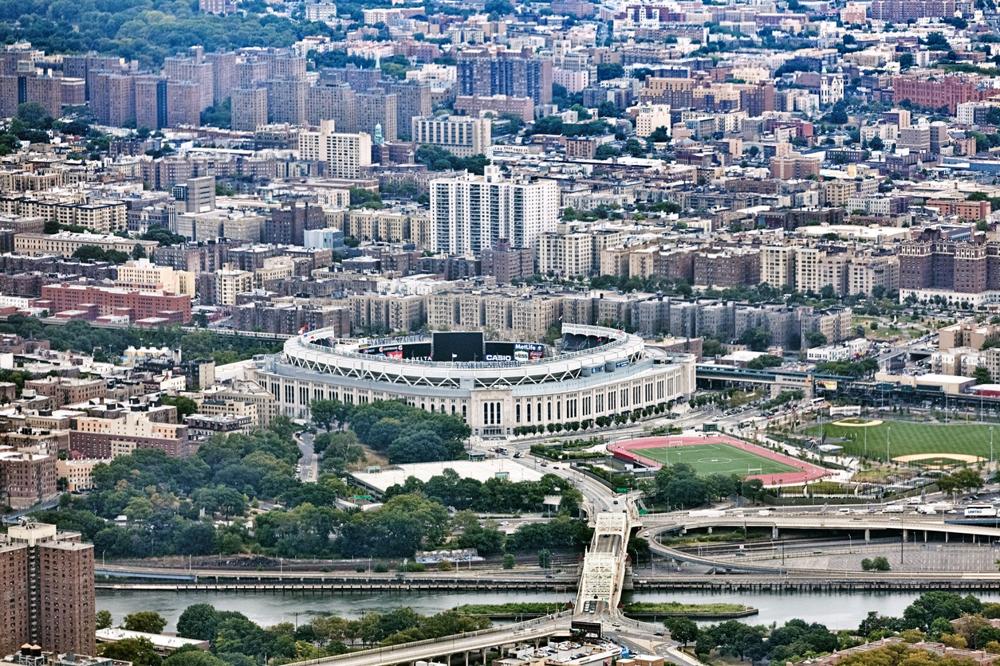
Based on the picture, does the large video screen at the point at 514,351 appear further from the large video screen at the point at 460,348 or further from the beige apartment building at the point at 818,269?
the beige apartment building at the point at 818,269

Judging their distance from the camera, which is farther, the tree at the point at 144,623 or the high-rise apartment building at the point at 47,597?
the tree at the point at 144,623

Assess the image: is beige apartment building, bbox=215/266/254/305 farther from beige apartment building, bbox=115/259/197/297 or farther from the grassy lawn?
the grassy lawn

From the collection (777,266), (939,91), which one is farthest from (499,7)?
(777,266)

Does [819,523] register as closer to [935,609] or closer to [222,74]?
[935,609]

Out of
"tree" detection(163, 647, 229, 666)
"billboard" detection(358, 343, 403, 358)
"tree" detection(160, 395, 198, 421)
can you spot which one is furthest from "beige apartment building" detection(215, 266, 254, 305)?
"tree" detection(163, 647, 229, 666)

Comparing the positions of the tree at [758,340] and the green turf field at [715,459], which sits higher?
the tree at [758,340]

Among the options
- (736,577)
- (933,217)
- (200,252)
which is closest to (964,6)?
(933,217)

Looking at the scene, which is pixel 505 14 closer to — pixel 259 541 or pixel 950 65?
pixel 950 65

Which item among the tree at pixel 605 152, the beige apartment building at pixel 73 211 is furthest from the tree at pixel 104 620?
the tree at pixel 605 152

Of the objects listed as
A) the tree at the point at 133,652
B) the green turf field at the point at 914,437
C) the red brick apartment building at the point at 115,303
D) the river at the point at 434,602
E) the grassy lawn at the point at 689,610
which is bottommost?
the river at the point at 434,602

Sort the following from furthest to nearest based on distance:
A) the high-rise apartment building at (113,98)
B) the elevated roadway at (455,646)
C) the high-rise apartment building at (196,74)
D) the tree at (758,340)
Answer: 1. the high-rise apartment building at (196,74)
2. the high-rise apartment building at (113,98)
3. the tree at (758,340)
4. the elevated roadway at (455,646)
